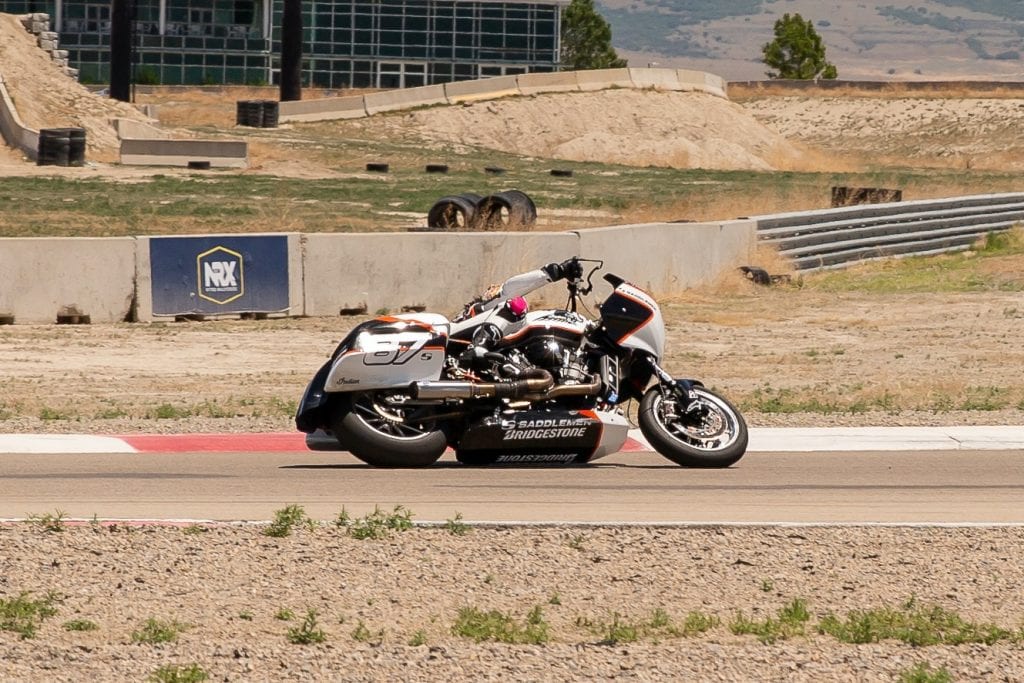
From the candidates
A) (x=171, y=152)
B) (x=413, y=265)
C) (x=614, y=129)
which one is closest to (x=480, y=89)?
(x=614, y=129)

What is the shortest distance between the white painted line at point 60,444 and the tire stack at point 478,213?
1296 cm

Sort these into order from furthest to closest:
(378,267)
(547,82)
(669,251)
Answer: (547,82), (669,251), (378,267)

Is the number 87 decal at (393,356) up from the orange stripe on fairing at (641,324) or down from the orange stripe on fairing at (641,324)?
down

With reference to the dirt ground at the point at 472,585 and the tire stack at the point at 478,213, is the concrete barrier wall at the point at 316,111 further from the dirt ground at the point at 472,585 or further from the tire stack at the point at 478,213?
the dirt ground at the point at 472,585

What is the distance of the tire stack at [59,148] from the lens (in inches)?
1522

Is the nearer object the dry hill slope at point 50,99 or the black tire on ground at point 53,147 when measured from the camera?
the black tire on ground at point 53,147

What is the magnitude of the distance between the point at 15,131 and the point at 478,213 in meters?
20.8

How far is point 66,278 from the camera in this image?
18.3m

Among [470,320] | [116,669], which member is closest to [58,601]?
[116,669]

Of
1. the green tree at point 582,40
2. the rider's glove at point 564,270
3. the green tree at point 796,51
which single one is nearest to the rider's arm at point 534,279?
the rider's glove at point 564,270

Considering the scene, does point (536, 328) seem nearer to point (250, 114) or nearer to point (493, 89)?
point (250, 114)

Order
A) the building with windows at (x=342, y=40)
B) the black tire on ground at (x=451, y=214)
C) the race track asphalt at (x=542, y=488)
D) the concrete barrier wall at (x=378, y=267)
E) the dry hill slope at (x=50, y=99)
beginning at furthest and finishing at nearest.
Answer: the building with windows at (x=342, y=40), the dry hill slope at (x=50, y=99), the black tire on ground at (x=451, y=214), the concrete barrier wall at (x=378, y=267), the race track asphalt at (x=542, y=488)

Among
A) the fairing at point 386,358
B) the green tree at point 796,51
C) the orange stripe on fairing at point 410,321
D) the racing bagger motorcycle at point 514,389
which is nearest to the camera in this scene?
the fairing at point 386,358

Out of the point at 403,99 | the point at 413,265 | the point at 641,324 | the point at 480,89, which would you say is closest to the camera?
the point at 641,324
